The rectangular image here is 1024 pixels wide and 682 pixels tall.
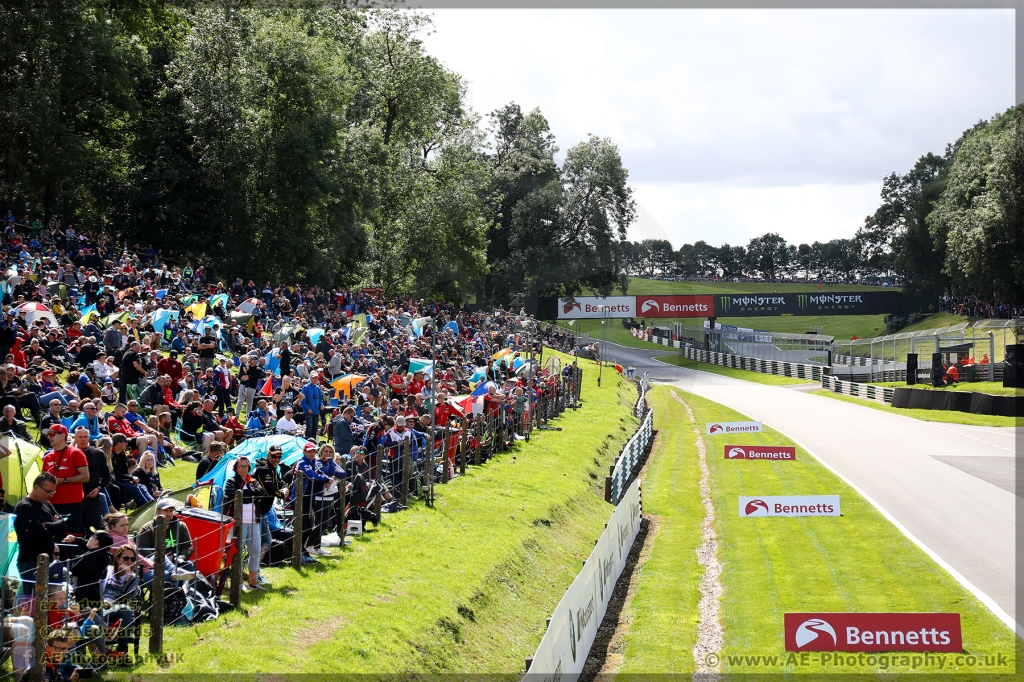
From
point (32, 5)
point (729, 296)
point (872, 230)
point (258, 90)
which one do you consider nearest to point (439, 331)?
point (258, 90)

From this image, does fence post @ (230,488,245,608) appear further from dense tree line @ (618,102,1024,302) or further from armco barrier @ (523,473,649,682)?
dense tree line @ (618,102,1024,302)

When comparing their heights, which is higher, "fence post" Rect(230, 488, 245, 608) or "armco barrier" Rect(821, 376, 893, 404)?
"fence post" Rect(230, 488, 245, 608)

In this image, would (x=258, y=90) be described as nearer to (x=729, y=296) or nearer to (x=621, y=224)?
(x=621, y=224)

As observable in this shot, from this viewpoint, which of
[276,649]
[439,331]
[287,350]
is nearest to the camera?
[276,649]

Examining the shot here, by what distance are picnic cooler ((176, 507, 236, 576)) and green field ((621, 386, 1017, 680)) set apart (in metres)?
6.37

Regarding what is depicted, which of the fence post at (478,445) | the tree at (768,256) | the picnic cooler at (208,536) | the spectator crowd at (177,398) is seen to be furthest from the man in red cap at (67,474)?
the tree at (768,256)

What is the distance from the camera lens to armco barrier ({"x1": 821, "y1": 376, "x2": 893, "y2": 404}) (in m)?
52.5

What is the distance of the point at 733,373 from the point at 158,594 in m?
69.8

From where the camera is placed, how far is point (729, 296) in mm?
88375

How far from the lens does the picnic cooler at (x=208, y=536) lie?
11.9 m

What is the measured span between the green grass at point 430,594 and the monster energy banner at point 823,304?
212 feet

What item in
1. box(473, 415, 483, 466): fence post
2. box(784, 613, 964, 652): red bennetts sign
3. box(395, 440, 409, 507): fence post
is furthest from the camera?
box(473, 415, 483, 466): fence post

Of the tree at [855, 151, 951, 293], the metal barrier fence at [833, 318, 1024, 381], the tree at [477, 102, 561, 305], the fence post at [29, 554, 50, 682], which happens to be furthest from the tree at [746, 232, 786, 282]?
Answer: the fence post at [29, 554, 50, 682]

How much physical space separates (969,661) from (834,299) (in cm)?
7795
